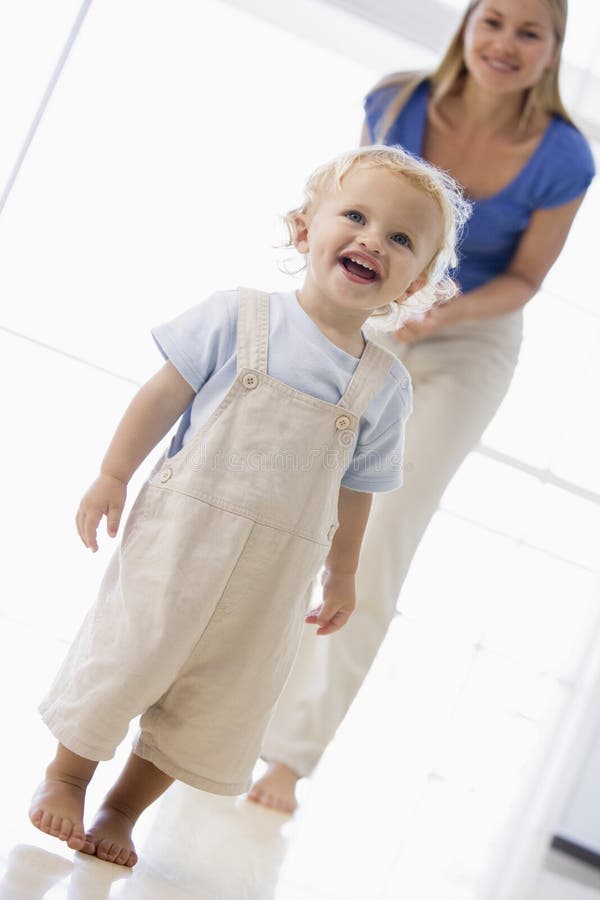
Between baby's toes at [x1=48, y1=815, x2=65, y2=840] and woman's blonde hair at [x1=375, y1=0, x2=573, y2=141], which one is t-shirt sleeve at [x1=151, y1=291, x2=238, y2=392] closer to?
baby's toes at [x1=48, y1=815, x2=65, y2=840]

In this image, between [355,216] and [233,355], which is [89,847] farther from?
[355,216]

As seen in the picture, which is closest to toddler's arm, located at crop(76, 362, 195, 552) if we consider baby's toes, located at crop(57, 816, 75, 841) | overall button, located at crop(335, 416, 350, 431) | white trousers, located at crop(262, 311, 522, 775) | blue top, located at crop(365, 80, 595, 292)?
overall button, located at crop(335, 416, 350, 431)

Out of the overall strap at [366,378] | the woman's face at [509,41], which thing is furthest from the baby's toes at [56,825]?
the woman's face at [509,41]

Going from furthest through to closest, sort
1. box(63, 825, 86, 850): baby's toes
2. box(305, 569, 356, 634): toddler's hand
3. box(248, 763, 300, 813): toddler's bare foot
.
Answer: box(248, 763, 300, 813): toddler's bare foot → box(305, 569, 356, 634): toddler's hand → box(63, 825, 86, 850): baby's toes

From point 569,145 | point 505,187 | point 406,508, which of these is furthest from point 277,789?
point 569,145

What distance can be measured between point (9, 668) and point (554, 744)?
1238mm

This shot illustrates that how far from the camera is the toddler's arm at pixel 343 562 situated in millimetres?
1194

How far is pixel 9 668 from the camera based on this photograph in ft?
5.74

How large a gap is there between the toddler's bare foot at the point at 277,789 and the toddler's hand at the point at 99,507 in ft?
2.20

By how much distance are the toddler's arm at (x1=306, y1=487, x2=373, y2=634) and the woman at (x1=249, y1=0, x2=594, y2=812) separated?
17.7 inches

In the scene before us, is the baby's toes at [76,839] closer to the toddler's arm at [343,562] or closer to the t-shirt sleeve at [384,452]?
the toddler's arm at [343,562]

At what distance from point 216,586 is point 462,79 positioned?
3.55 ft

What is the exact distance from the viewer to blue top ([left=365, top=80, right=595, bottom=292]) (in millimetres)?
1696

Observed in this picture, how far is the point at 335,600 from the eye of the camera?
1.21 meters
